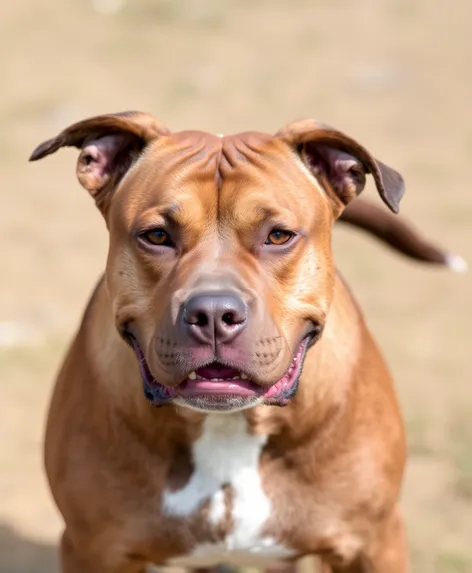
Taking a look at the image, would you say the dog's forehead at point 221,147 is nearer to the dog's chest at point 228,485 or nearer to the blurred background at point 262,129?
the dog's chest at point 228,485

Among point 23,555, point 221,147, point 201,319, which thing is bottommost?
point 23,555

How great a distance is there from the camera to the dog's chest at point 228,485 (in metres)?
3.53

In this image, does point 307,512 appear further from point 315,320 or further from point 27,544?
point 27,544

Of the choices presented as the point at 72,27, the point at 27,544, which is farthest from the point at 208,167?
the point at 72,27

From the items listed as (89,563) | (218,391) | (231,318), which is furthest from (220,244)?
(89,563)

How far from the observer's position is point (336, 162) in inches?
137

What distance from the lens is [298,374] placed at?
3279mm

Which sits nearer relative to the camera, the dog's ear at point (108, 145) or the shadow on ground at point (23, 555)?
the dog's ear at point (108, 145)

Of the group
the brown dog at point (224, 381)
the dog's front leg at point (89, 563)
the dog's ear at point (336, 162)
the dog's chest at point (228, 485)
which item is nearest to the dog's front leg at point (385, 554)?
the brown dog at point (224, 381)

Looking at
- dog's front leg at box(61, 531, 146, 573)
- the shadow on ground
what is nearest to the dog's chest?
dog's front leg at box(61, 531, 146, 573)

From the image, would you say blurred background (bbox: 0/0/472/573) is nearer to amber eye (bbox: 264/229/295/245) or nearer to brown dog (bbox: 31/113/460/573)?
brown dog (bbox: 31/113/460/573)

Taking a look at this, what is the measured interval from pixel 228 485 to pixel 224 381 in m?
0.51

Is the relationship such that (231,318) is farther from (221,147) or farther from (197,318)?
(221,147)

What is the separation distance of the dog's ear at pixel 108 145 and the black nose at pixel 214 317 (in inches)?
26.1
